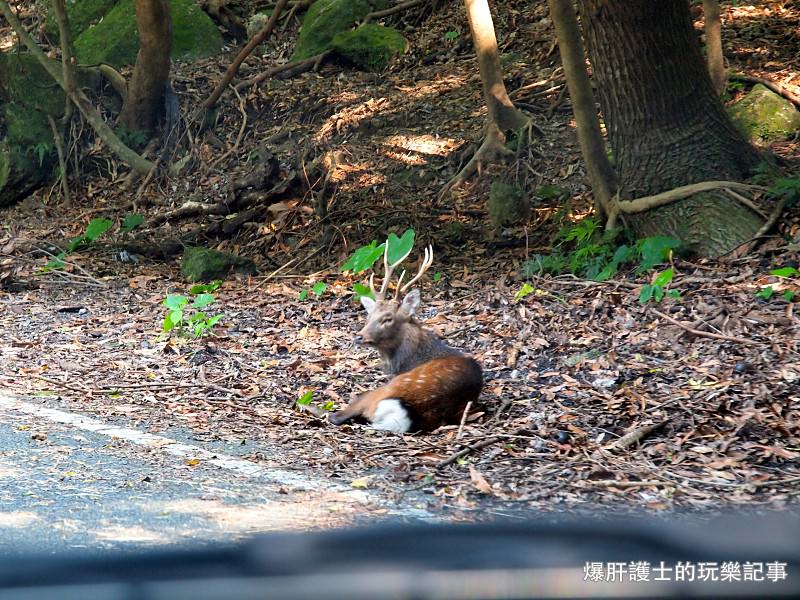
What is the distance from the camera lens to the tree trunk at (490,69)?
12500 mm

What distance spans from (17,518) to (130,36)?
14177 mm

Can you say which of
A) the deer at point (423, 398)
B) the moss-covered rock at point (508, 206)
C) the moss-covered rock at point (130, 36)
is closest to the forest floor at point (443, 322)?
the deer at point (423, 398)

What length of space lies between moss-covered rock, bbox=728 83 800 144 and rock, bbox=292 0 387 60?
7.47m

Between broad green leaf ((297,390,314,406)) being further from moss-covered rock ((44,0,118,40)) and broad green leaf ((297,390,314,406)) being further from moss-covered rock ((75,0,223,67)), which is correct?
moss-covered rock ((44,0,118,40))

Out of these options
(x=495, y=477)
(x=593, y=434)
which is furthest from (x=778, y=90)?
(x=495, y=477)

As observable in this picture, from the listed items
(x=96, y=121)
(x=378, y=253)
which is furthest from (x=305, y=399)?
(x=96, y=121)

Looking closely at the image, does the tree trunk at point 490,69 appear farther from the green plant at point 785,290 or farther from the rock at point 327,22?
the green plant at point 785,290

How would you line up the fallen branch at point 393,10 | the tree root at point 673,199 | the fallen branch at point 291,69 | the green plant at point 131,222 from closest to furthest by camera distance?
the tree root at point 673,199 → the green plant at point 131,222 → the fallen branch at point 291,69 → the fallen branch at point 393,10

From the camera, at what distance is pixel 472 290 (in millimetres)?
9625

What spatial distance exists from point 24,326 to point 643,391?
248 inches

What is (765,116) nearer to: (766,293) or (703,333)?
(766,293)

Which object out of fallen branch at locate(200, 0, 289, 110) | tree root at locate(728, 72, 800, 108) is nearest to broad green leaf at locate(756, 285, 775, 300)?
tree root at locate(728, 72, 800, 108)

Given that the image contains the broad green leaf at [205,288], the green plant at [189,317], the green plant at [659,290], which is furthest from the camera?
the broad green leaf at [205,288]

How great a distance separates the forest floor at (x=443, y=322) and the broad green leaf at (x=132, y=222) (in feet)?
0.90
